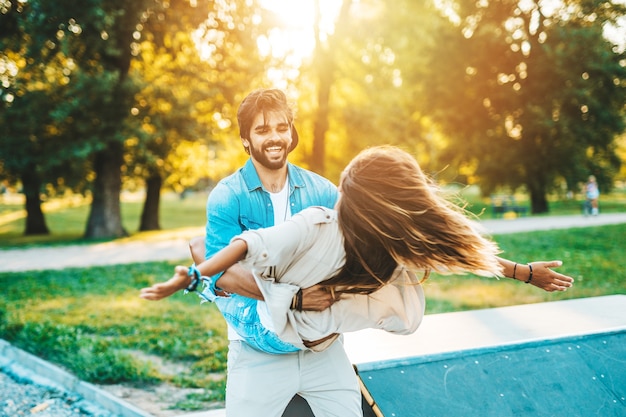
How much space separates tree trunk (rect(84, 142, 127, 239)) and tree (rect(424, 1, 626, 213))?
17426 millimetres

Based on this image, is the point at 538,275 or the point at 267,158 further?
the point at 538,275

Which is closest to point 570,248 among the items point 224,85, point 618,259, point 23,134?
point 618,259

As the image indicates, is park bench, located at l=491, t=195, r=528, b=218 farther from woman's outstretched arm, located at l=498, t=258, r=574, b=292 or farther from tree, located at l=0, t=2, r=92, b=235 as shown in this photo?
woman's outstretched arm, located at l=498, t=258, r=574, b=292

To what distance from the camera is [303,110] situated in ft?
102

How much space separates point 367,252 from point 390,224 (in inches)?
6.0

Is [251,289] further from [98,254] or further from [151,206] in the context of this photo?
[151,206]

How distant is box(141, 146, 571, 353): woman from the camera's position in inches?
95.3

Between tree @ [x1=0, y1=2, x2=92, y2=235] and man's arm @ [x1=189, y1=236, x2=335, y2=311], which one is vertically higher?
tree @ [x1=0, y1=2, x2=92, y2=235]

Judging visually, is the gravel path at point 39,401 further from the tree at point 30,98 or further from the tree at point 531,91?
the tree at point 531,91

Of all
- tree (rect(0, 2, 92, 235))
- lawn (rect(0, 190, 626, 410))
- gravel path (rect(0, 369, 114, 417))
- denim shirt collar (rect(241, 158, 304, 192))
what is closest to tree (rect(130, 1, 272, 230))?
tree (rect(0, 2, 92, 235))

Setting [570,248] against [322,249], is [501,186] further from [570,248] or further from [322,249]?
[322,249]

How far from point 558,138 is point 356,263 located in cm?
3019

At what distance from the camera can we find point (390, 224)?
247cm

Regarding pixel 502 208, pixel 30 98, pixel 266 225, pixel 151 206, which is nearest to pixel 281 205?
pixel 266 225
